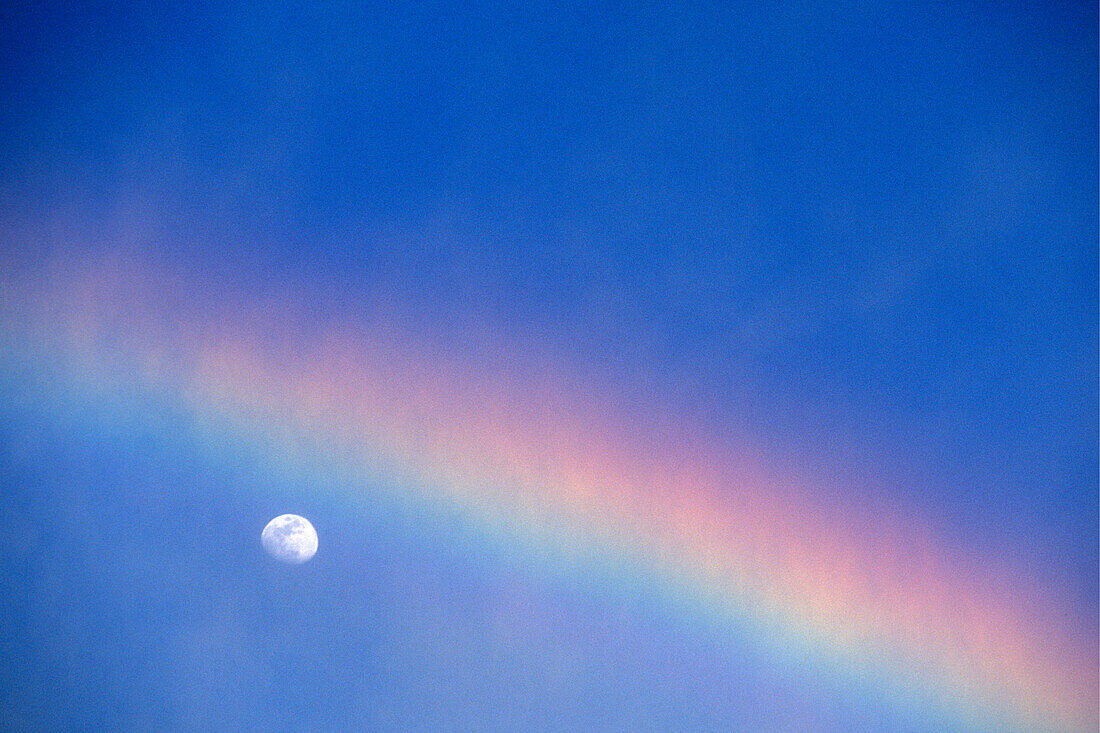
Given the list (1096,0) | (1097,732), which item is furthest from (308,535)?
(1096,0)

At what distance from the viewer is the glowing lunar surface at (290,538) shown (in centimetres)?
698

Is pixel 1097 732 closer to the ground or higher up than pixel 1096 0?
closer to the ground

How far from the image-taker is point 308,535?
712 cm

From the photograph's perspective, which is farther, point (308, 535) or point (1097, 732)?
point (308, 535)

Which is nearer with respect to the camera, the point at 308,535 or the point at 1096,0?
the point at 1096,0

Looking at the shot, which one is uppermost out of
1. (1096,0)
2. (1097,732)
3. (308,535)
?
(1096,0)

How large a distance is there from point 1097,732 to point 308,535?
20.6 ft

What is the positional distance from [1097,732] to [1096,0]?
5.25 m

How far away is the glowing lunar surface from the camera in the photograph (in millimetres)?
6984

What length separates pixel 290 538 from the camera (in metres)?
7.04

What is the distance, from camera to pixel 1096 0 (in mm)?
5832

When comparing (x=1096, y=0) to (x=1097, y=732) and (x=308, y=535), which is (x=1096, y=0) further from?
(x=308, y=535)

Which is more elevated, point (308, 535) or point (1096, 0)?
point (1096, 0)
